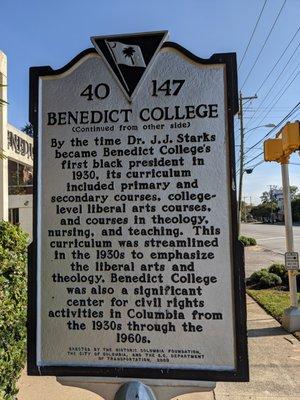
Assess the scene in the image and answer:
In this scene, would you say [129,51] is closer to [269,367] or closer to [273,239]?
[269,367]

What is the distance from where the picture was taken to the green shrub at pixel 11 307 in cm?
346

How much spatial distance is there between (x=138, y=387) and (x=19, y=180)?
87.6 ft

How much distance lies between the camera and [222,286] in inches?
93.0

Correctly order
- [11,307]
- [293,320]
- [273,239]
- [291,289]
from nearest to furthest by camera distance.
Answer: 1. [11,307]
2. [293,320]
3. [291,289]
4. [273,239]

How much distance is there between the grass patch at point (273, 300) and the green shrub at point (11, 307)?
5.14 m

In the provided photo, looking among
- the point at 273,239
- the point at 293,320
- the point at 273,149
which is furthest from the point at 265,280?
the point at 273,239

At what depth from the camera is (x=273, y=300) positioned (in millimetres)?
9742

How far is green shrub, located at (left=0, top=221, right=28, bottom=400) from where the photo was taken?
346 centimetres

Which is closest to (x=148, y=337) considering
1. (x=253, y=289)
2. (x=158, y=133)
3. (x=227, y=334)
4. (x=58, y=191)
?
(x=227, y=334)

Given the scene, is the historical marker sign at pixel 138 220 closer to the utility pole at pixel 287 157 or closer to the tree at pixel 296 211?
the utility pole at pixel 287 157

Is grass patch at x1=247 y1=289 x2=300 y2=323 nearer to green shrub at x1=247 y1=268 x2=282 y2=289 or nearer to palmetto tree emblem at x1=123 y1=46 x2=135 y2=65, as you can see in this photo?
green shrub at x1=247 y1=268 x2=282 y2=289

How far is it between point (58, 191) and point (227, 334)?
1.14 metres

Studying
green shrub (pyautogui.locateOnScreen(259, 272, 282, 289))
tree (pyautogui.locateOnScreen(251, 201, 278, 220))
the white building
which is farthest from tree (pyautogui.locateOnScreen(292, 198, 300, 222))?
green shrub (pyautogui.locateOnScreen(259, 272, 282, 289))

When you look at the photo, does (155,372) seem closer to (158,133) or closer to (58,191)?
(58,191)
